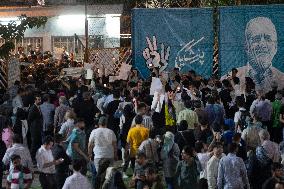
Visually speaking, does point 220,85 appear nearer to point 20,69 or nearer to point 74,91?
point 74,91

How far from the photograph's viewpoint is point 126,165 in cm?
1870

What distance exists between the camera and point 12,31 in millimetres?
19906

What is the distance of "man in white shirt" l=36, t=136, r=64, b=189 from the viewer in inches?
605

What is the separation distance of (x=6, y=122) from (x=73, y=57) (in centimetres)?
1628

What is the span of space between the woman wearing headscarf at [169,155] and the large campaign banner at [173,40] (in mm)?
11213

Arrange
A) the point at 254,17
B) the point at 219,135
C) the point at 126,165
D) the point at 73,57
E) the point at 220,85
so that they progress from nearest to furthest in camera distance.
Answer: the point at 219,135 → the point at 126,165 → the point at 220,85 → the point at 254,17 → the point at 73,57

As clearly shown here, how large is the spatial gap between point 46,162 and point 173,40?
40.8ft

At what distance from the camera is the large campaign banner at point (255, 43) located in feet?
83.6

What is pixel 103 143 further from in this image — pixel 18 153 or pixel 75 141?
pixel 18 153

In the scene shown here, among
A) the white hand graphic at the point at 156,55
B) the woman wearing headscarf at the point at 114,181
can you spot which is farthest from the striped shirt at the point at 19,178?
the white hand graphic at the point at 156,55

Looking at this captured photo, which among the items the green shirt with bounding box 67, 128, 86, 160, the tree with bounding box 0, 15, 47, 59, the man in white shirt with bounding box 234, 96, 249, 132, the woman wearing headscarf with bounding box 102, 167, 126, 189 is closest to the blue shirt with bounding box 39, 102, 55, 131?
the tree with bounding box 0, 15, 47, 59

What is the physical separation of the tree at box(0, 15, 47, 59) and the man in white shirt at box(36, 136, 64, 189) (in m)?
4.49

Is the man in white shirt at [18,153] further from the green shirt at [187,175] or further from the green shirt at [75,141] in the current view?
the green shirt at [187,175]

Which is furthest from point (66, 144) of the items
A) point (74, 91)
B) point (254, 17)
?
point (254, 17)
